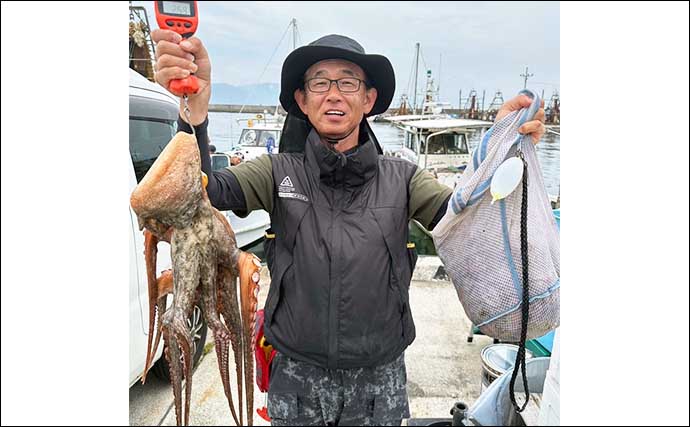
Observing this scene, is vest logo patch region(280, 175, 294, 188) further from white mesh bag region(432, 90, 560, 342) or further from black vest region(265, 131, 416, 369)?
white mesh bag region(432, 90, 560, 342)

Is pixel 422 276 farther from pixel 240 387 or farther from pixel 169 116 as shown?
pixel 169 116

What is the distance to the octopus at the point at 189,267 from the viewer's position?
3.32ft

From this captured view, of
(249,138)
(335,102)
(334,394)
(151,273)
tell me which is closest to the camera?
(151,273)

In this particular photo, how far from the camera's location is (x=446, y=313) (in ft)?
7.56

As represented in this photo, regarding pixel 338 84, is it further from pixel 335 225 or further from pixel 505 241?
pixel 505 241

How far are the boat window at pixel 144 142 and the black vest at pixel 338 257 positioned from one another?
36 cm

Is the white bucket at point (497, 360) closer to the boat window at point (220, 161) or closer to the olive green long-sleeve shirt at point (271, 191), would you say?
the olive green long-sleeve shirt at point (271, 191)

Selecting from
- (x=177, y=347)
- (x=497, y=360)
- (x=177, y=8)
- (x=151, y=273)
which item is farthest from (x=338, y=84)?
(x=497, y=360)

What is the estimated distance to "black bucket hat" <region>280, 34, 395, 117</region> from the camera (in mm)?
1195

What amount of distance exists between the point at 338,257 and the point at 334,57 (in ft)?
1.91

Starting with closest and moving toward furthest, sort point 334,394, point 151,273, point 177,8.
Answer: point 177,8 < point 151,273 < point 334,394

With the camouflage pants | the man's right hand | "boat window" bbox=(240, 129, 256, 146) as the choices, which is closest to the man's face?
the man's right hand

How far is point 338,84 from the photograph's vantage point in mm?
1257

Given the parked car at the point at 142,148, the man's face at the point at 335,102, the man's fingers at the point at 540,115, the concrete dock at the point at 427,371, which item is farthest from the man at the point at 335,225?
the concrete dock at the point at 427,371
